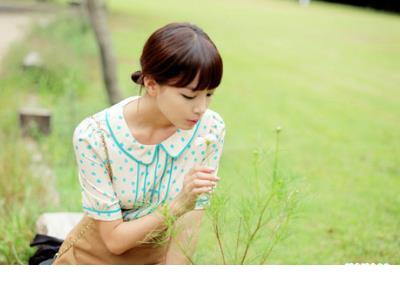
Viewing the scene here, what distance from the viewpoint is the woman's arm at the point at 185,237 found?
74.8 inches

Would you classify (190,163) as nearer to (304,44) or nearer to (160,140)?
(160,140)

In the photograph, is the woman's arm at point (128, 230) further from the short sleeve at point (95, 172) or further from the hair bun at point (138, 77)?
the hair bun at point (138, 77)

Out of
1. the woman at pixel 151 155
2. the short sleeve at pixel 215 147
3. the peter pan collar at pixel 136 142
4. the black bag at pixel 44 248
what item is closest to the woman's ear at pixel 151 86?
the woman at pixel 151 155

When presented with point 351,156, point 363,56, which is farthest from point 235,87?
point 363,56

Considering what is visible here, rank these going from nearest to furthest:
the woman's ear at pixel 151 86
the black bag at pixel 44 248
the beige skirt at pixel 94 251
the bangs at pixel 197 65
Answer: the bangs at pixel 197 65 < the woman's ear at pixel 151 86 < the beige skirt at pixel 94 251 < the black bag at pixel 44 248

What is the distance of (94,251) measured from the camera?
201 cm

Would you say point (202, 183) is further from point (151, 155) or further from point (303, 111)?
point (303, 111)

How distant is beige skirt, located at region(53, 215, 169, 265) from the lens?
200 centimetres

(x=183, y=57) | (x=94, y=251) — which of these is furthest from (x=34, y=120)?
(x=183, y=57)

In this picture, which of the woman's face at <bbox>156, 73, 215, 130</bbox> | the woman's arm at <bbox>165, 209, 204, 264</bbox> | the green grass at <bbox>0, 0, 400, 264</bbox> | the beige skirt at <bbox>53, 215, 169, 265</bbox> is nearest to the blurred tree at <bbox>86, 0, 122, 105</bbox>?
the green grass at <bbox>0, 0, 400, 264</bbox>

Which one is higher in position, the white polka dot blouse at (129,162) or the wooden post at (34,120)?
the white polka dot blouse at (129,162)

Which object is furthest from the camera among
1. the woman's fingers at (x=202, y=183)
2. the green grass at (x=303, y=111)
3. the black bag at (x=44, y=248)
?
the green grass at (x=303, y=111)

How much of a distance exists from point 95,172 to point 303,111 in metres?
5.23
